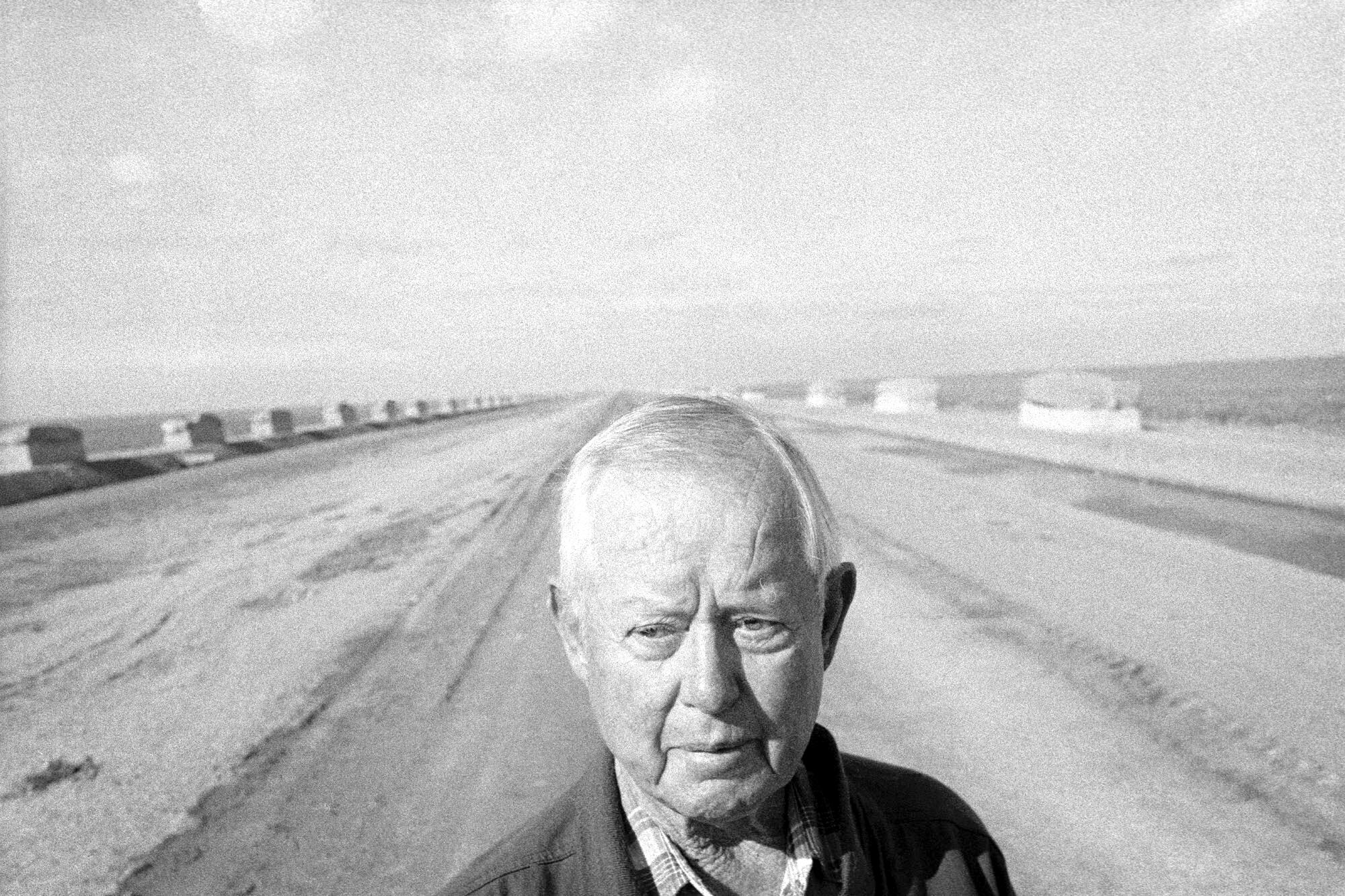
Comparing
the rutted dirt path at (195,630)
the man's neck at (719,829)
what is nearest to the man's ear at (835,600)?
the man's neck at (719,829)

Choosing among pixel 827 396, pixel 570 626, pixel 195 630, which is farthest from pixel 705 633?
pixel 827 396

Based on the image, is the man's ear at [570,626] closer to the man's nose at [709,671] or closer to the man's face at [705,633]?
the man's face at [705,633]

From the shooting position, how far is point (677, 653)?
45.8 inches

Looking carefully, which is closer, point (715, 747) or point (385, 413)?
point (715, 747)

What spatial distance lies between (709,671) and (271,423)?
24901 mm

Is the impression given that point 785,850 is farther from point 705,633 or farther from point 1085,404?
point 1085,404

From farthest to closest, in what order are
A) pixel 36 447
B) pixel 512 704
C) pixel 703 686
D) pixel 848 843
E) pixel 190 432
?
pixel 190 432 < pixel 36 447 < pixel 512 704 < pixel 848 843 < pixel 703 686

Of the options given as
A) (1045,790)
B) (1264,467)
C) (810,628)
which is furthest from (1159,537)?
(810,628)

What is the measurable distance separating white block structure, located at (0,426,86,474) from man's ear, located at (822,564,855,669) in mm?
14701

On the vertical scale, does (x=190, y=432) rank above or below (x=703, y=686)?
below

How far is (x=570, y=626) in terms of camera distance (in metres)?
1.32

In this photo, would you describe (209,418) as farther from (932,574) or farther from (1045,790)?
(1045,790)

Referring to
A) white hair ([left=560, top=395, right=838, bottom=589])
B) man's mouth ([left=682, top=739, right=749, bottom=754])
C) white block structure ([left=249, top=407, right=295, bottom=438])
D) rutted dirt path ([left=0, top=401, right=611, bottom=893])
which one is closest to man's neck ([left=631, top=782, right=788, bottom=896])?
man's mouth ([left=682, top=739, right=749, bottom=754])

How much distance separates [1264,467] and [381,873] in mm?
14735
